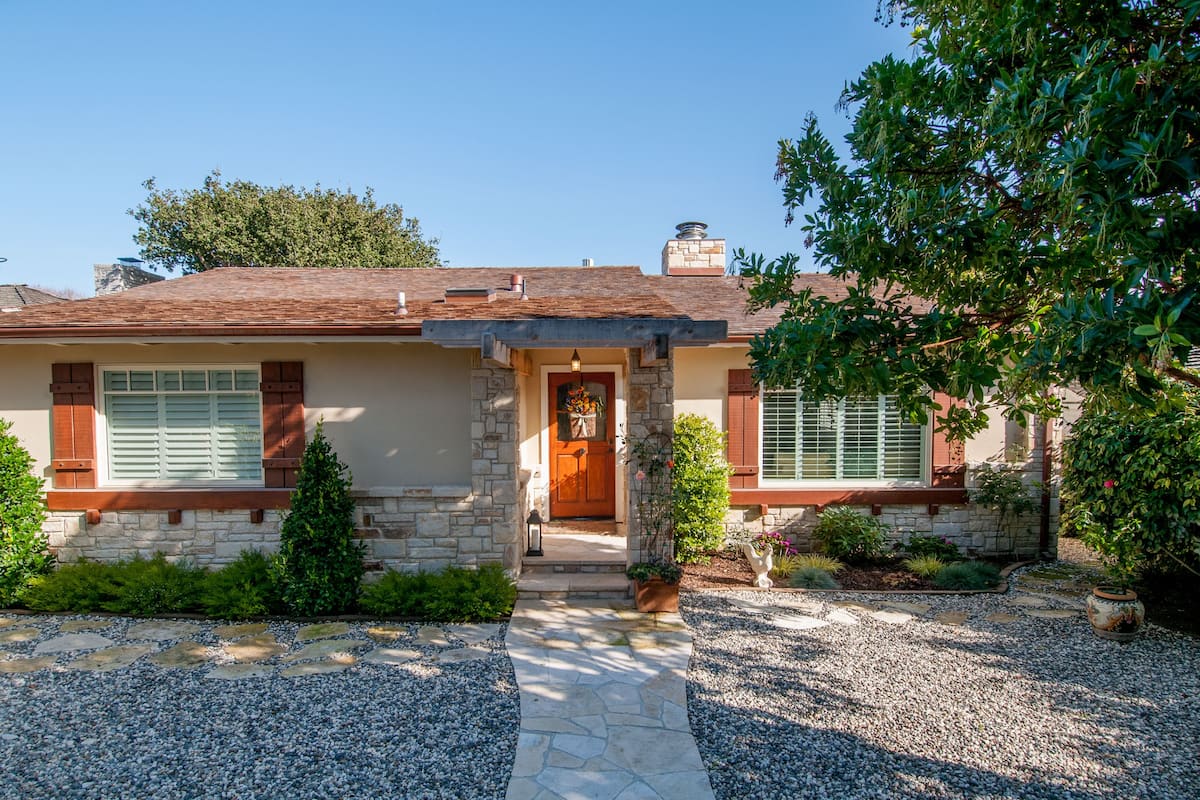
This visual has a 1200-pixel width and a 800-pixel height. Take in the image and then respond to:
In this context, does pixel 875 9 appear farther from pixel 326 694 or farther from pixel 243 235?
pixel 243 235

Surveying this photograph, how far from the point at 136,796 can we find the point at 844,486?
769 centimetres

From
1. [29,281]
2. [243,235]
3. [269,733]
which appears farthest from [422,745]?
[29,281]

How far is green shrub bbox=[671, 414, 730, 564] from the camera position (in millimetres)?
7195

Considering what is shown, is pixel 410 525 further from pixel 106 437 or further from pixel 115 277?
pixel 115 277

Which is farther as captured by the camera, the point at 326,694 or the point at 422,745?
the point at 326,694

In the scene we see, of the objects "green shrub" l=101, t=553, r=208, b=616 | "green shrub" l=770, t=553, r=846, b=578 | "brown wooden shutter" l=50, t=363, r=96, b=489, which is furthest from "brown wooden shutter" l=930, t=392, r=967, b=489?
"brown wooden shutter" l=50, t=363, r=96, b=489

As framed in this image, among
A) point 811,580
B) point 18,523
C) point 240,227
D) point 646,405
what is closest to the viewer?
point 18,523

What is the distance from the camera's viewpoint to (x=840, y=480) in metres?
8.07

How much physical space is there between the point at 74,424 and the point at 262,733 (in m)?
4.96

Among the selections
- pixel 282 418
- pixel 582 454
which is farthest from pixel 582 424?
pixel 282 418

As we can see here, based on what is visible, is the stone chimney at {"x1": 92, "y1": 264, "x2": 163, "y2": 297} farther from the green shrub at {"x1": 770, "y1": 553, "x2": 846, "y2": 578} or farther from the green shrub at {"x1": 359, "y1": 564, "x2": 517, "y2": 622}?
the green shrub at {"x1": 770, "y1": 553, "x2": 846, "y2": 578}

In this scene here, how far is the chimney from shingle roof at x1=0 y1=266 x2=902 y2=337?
314cm

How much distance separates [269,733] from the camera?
3811mm

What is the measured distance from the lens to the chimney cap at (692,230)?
11.8m
